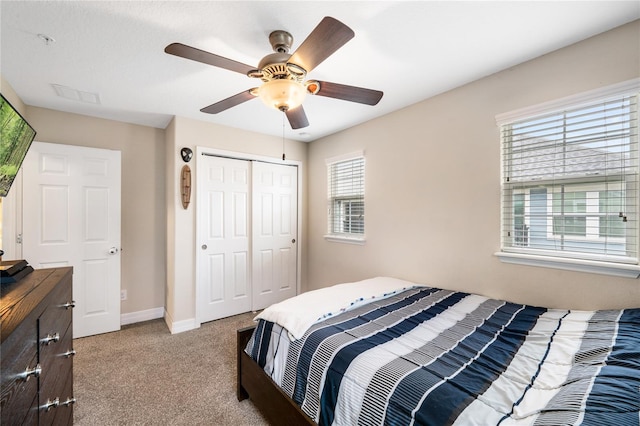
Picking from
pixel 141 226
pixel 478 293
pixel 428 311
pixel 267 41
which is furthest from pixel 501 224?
pixel 141 226

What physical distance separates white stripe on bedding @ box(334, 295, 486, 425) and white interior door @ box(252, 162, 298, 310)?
2619 mm

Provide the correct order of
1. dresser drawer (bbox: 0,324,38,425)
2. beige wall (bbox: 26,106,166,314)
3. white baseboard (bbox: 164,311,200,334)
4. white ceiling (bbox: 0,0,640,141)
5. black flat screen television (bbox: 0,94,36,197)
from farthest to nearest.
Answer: beige wall (bbox: 26,106,166,314), white baseboard (bbox: 164,311,200,334), white ceiling (bbox: 0,0,640,141), black flat screen television (bbox: 0,94,36,197), dresser drawer (bbox: 0,324,38,425)

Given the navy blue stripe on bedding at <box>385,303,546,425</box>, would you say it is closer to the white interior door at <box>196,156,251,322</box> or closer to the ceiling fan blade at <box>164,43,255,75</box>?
the ceiling fan blade at <box>164,43,255,75</box>

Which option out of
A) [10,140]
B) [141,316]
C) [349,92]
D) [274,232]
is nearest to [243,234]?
[274,232]

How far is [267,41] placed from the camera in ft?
5.90

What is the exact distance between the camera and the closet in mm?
3387

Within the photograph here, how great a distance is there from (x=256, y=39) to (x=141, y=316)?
133 inches

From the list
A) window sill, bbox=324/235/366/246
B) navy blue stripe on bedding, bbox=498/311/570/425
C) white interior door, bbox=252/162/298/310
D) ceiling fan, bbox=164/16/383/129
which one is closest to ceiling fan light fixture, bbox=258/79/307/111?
ceiling fan, bbox=164/16/383/129

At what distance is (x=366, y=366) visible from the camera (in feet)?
4.18

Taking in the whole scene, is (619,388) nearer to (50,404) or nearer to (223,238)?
(50,404)

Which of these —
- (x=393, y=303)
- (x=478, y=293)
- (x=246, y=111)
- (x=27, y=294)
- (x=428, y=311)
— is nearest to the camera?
(x=27, y=294)

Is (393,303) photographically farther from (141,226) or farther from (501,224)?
(141,226)

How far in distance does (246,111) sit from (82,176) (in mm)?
1876

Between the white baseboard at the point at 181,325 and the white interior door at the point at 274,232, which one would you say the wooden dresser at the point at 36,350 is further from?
the white interior door at the point at 274,232
